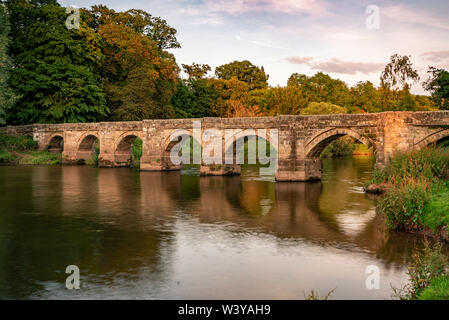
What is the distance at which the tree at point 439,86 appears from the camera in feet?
103

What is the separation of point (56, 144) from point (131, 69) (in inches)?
447

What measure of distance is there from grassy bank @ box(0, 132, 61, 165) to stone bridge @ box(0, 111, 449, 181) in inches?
187

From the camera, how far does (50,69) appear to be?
136ft

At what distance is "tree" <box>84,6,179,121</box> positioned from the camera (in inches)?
1805

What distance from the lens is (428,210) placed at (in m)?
12.1

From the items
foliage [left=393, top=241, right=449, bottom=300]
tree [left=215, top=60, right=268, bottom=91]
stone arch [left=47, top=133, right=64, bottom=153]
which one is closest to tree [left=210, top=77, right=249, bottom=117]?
tree [left=215, top=60, right=268, bottom=91]

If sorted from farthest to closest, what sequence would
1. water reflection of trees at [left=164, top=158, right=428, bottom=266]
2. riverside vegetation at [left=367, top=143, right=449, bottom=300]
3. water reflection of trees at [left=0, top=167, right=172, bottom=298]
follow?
1. water reflection of trees at [left=164, top=158, right=428, bottom=266]
2. water reflection of trees at [left=0, top=167, right=172, bottom=298]
3. riverside vegetation at [left=367, top=143, right=449, bottom=300]

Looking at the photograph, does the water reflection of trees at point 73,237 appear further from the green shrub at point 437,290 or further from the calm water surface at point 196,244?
the green shrub at point 437,290

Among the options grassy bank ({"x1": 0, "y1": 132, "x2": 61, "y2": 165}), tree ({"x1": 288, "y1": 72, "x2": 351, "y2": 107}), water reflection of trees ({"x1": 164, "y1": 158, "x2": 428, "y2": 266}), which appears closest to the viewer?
water reflection of trees ({"x1": 164, "y1": 158, "x2": 428, "y2": 266})

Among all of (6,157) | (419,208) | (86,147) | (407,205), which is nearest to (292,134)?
(407,205)

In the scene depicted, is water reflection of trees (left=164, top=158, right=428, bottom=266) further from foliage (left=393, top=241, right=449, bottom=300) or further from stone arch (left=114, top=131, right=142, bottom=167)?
stone arch (left=114, top=131, right=142, bottom=167)
